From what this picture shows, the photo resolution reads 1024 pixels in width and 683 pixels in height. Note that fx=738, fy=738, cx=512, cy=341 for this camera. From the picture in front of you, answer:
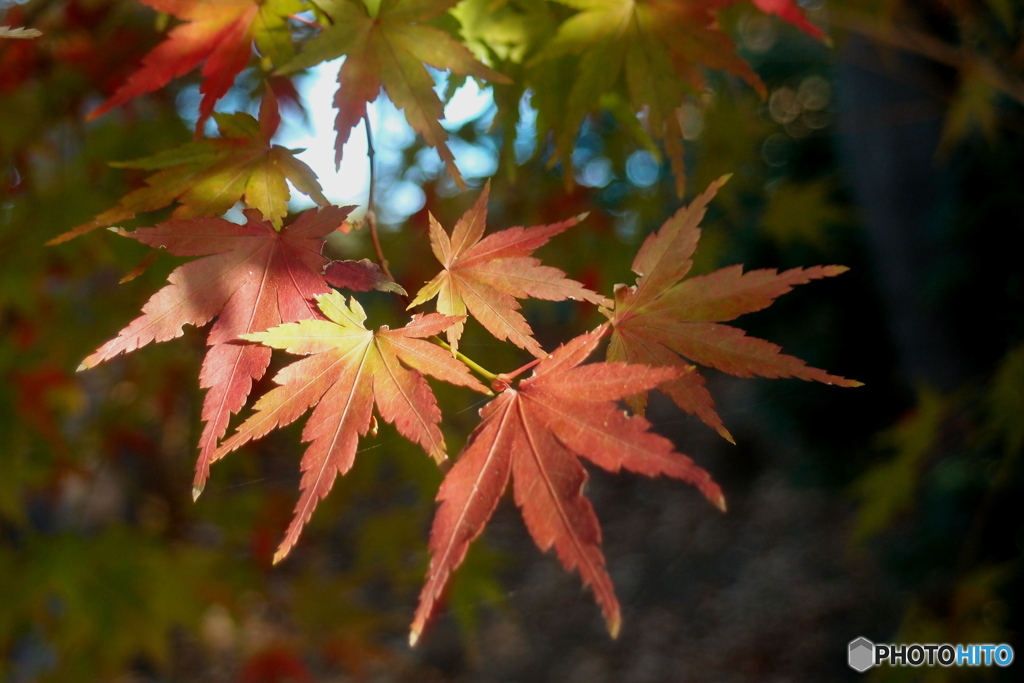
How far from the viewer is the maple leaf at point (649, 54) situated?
Answer: 0.75 m

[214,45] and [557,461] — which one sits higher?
[214,45]

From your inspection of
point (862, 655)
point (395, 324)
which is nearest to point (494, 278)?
point (395, 324)

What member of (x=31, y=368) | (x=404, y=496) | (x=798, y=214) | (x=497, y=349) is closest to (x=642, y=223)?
(x=497, y=349)

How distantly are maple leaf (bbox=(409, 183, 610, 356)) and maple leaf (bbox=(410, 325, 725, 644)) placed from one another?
46 millimetres

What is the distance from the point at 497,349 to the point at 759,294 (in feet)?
3.34

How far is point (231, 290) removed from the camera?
1.87 ft

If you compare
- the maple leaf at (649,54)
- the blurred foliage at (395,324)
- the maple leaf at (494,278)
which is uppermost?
the maple leaf at (649,54)

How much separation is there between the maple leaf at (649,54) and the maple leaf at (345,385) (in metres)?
0.35

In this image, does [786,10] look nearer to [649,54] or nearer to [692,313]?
[649,54]

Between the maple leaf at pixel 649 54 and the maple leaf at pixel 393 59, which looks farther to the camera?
the maple leaf at pixel 649 54

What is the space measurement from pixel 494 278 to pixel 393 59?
0.23 m

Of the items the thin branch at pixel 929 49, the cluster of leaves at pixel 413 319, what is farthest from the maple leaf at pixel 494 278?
the thin branch at pixel 929 49

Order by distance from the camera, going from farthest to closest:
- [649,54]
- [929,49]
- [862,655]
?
[862,655] < [929,49] < [649,54]

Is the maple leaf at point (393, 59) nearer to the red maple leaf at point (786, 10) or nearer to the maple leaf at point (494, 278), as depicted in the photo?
the maple leaf at point (494, 278)
